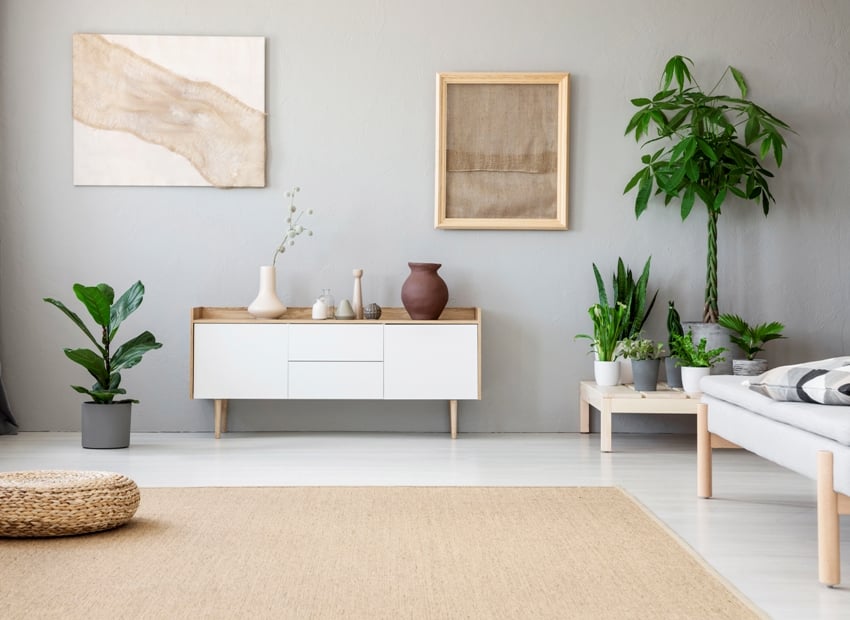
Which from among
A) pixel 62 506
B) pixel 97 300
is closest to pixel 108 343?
pixel 97 300

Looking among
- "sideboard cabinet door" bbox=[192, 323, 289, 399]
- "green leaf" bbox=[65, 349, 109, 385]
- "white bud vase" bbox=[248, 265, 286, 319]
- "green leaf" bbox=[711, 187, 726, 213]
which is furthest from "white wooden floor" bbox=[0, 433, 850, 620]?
"green leaf" bbox=[711, 187, 726, 213]

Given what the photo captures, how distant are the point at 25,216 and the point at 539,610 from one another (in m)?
4.18

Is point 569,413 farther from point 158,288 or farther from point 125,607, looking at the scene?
point 125,607

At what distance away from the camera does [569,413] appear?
5566 millimetres

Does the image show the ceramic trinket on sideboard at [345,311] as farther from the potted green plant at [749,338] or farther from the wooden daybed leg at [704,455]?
the wooden daybed leg at [704,455]

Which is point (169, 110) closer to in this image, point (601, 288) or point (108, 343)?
point (108, 343)

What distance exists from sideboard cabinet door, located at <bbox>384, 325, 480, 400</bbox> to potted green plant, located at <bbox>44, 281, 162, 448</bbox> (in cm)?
117

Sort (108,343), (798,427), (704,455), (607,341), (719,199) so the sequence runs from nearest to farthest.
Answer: (798,427)
(704,455)
(108,343)
(719,199)
(607,341)

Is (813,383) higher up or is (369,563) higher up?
(813,383)

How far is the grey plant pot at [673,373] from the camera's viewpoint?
5.21 metres

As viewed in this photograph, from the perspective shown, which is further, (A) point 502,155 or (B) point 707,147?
(A) point 502,155

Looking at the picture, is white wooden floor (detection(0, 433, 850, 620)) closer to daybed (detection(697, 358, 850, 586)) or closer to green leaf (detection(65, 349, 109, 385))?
daybed (detection(697, 358, 850, 586))

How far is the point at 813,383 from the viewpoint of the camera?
9.63 feet

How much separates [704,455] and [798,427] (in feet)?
2.70
